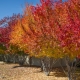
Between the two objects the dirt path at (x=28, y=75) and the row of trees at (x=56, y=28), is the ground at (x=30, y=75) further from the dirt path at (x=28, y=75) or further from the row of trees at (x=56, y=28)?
the row of trees at (x=56, y=28)

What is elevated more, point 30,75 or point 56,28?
point 56,28

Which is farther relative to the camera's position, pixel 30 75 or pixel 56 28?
pixel 30 75

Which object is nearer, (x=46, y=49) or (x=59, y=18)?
(x=59, y=18)

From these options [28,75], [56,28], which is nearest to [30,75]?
[28,75]

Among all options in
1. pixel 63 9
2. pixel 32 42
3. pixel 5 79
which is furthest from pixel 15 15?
pixel 63 9

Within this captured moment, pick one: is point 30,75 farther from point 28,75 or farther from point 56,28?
point 56,28

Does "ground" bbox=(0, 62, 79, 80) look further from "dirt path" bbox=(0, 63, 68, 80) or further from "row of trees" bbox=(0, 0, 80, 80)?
"row of trees" bbox=(0, 0, 80, 80)

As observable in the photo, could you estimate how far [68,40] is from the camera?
1243 centimetres

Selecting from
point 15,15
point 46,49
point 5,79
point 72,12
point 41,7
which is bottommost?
point 5,79

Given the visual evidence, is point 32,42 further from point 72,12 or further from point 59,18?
point 72,12

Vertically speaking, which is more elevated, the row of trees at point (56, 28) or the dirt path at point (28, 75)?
the row of trees at point (56, 28)

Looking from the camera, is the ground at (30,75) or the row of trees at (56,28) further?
the ground at (30,75)

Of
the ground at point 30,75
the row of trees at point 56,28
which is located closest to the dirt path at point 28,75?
the ground at point 30,75

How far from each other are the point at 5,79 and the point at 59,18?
886cm
